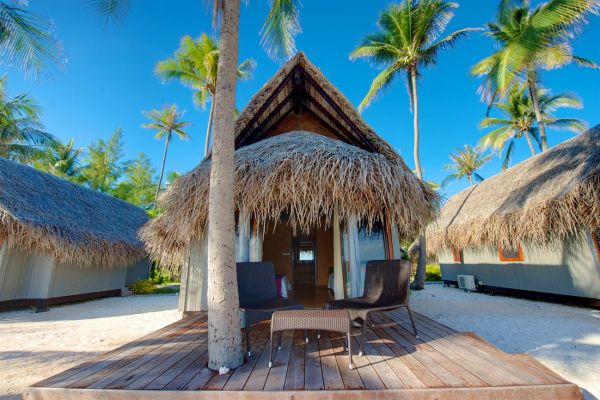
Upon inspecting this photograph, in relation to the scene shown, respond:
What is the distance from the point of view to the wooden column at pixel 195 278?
4.78 meters

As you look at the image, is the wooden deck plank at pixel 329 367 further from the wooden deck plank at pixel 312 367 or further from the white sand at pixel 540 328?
the white sand at pixel 540 328

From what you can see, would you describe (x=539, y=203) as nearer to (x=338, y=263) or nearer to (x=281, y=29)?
(x=338, y=263)

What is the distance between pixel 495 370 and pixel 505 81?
29.2 ft

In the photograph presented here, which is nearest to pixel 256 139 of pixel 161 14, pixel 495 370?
pixel 161 14

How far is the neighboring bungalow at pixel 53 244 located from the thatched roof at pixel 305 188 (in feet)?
17.1

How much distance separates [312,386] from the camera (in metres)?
1.83

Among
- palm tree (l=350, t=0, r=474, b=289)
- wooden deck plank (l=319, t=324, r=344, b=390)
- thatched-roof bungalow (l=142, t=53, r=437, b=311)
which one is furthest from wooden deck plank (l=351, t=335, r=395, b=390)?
palm tree (l=350, t=0, r=474, b=289)

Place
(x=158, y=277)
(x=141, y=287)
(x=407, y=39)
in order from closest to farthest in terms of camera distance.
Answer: (x=407, y=39), (x=141, y=287), (x=158, y=277)

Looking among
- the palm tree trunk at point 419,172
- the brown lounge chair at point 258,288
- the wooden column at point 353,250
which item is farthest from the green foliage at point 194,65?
the brown lounge chair at point 258,288

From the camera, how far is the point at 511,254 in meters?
8.21

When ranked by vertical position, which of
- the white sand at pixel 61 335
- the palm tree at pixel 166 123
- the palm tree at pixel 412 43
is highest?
the palm tree at pixel 166 123

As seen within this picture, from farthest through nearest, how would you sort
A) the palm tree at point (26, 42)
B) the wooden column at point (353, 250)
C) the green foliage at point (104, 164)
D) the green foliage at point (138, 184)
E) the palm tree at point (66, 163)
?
the green foliage at point (138, 184) < the green foliage at point (104, 164) < the palm tree at point (66, 163) < the palm tree at point (26, 42) < the wooden column at point (353, 250)

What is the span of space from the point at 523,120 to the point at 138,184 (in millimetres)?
26564

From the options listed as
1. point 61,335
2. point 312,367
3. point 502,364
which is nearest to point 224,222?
point 312,367
